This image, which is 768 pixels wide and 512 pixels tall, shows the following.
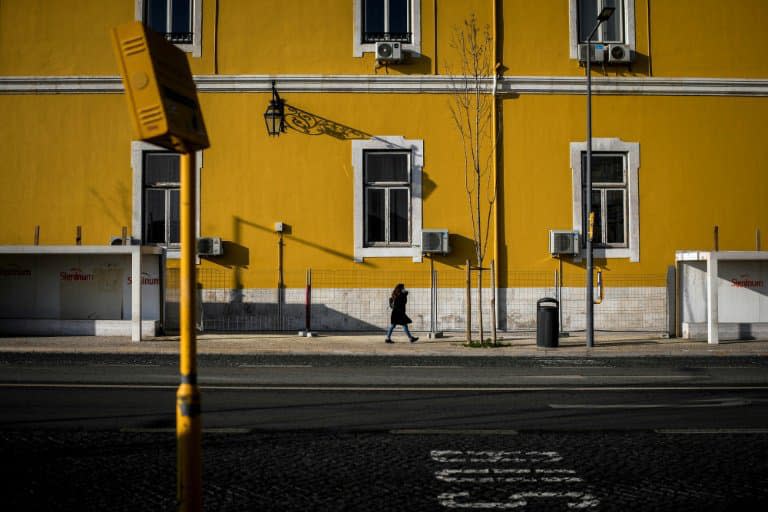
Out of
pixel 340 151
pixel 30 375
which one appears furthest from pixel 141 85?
pixel 340 151

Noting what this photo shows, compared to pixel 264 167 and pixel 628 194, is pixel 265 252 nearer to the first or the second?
pixel 264 167

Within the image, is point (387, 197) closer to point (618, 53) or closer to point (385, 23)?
point (385, 23)

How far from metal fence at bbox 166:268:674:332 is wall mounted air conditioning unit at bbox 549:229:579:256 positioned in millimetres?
709

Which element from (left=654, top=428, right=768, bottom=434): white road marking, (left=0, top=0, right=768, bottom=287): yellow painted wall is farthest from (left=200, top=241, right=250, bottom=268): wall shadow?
(left=654, top=428, right=768, bottom=434): white road marking

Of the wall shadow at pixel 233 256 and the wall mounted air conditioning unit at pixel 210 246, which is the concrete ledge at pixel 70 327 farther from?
the wall shadow at pixel 233 256

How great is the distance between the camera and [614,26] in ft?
70.8

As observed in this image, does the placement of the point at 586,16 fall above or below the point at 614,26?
above

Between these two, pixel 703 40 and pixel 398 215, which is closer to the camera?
pixel 398 215

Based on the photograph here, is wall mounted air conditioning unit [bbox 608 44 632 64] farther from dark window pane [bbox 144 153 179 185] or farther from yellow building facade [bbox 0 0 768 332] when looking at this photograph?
dark window pane [bbox 144 153 179 185]

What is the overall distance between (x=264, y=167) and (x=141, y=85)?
17.4m

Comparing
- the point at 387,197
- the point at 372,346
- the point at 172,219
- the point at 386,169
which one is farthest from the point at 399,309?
the point at 172,219

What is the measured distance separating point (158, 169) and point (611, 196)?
12.5m

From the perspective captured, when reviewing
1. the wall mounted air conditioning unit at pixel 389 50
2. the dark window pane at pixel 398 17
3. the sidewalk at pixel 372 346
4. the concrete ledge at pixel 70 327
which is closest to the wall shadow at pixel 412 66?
the wall mounted air conditioning unit at pixel 389 50

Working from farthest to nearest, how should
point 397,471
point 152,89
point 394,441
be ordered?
1. point 394,441
2. point 397,471
3. point 152,89
